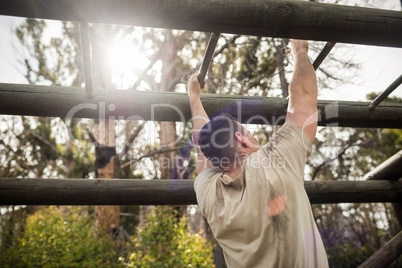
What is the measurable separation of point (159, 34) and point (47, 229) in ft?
24.1

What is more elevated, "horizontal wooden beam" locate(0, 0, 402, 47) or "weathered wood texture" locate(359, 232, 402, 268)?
"horizontal wooden beam" locate(0, 0, 402, 47)

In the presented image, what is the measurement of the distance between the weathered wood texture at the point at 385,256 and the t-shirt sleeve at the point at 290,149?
2.44m

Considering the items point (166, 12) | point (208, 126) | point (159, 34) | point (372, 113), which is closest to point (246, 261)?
point (208, 126)

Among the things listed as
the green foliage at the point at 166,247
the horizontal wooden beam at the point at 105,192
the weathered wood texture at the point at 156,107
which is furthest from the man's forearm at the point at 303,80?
the green foliage at the point at 166,247

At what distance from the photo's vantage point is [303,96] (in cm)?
140

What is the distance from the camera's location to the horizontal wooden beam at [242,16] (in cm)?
116

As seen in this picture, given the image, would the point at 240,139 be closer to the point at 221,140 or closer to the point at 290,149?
the point at 221,140

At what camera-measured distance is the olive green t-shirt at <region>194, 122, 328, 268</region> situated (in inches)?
46.1

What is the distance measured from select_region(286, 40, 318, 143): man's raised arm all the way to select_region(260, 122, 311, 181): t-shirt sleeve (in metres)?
0.04

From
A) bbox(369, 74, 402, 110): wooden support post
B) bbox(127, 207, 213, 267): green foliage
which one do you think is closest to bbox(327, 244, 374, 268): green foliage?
bbox(127, 207, 213, 267): green foliage

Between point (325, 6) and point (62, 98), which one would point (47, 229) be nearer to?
point (62, 98)

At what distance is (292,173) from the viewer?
4.01 ft

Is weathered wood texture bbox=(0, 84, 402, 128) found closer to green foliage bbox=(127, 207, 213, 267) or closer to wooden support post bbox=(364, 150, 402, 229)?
wooden support post bbox=(364, 150, 402, 229)

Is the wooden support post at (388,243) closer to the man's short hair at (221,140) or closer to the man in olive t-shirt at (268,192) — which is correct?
the man in olive t-shirt at (268,192)
